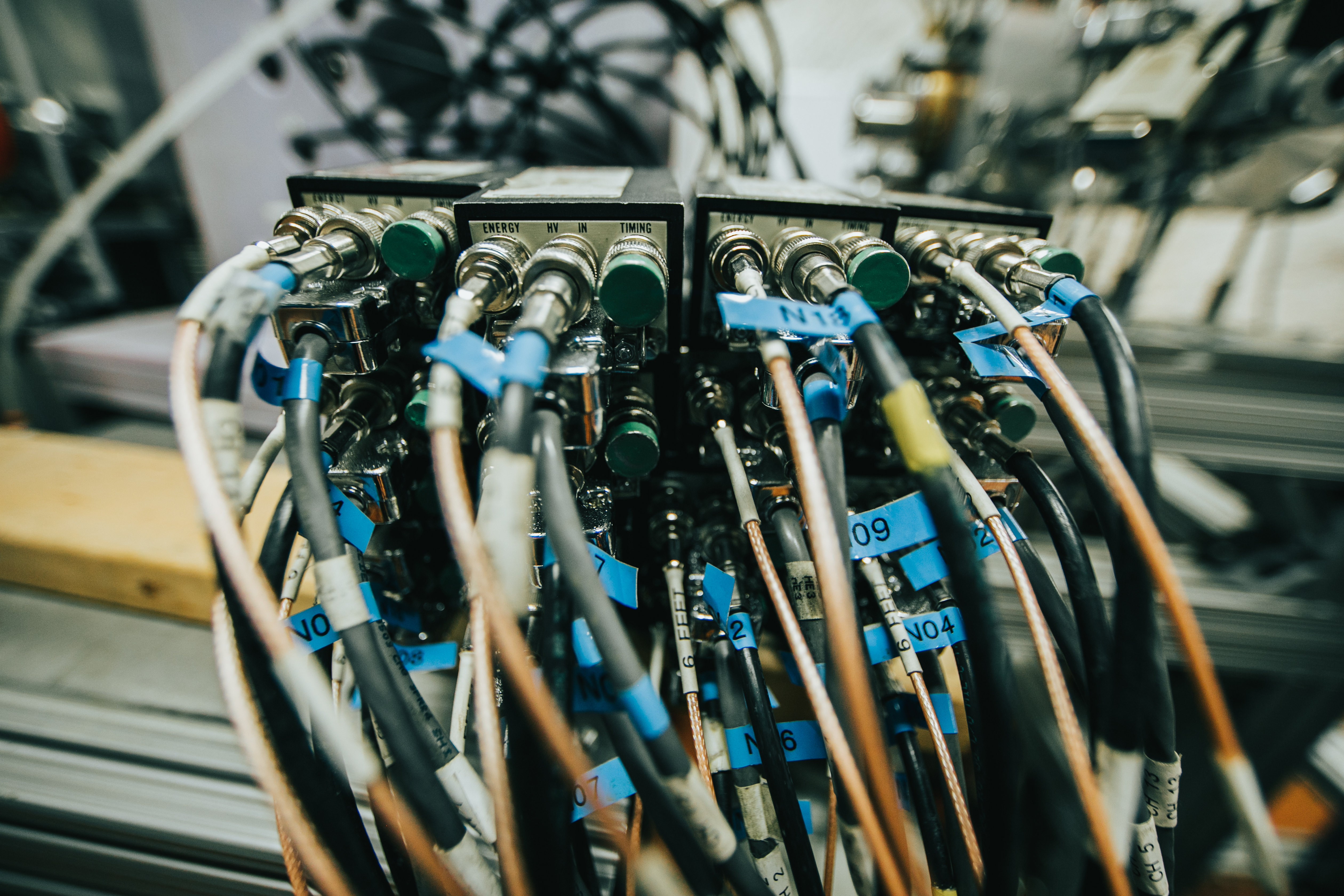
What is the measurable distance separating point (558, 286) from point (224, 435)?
0.62 feet

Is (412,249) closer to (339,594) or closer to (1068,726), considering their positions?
(339,594)

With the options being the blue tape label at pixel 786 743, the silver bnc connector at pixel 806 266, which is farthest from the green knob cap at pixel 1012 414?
the blue tape label at pixel 786 743

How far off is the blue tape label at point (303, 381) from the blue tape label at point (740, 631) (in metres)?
0.31

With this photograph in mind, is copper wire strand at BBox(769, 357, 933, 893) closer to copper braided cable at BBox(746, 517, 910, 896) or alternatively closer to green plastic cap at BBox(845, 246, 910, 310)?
copper braided cable at BBox(746, 517, 910, 896)

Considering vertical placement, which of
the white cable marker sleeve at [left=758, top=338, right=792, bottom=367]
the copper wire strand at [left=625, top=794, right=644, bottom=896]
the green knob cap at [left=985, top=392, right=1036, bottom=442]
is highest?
the white cable marker sleeve at [left=758, top=338, right=792, bottom=367]

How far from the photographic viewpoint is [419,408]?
38 cm

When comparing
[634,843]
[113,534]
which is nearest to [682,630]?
[634,843]

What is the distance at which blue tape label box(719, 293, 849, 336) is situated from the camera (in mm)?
283

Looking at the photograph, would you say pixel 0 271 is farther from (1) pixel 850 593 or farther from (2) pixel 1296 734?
(2) pixel 1296 734

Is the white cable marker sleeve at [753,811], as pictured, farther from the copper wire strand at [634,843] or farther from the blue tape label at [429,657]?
the blue tape label at [429,657]

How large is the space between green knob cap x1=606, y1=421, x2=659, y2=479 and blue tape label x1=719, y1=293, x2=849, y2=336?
105 millimetres

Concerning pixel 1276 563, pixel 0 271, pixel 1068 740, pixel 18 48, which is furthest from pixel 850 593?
pixel 18 48

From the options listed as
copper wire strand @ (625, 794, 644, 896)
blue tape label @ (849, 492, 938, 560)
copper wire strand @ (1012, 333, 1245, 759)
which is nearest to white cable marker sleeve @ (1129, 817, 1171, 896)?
copper wire strand @ (1012, 333, 1245, 759)

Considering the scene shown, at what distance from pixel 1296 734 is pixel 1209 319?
2.64 feet
